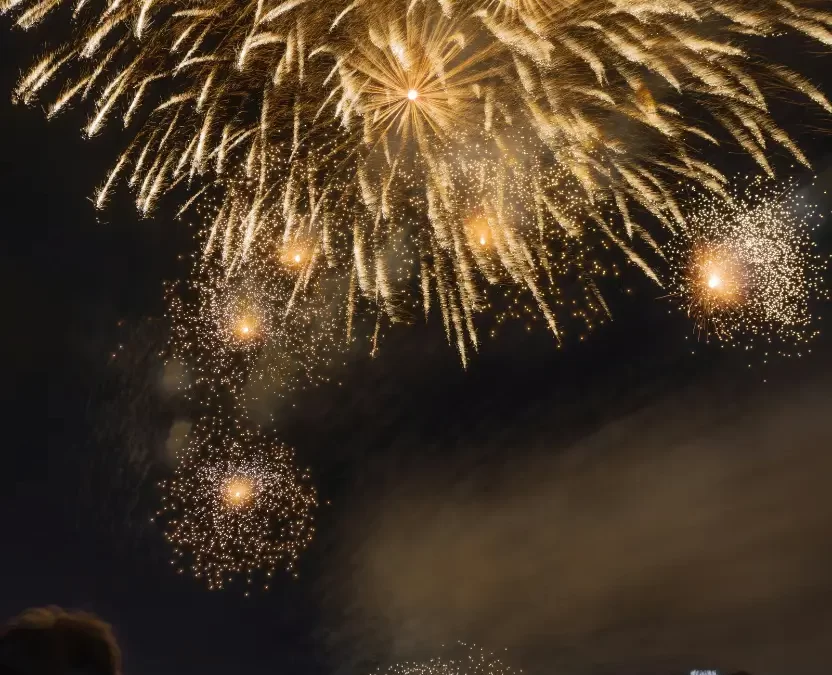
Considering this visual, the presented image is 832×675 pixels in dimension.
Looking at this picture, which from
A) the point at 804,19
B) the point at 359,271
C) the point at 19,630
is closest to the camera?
the point at 19,630

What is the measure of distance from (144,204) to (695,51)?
942 cm

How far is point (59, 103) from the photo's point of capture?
11.2m

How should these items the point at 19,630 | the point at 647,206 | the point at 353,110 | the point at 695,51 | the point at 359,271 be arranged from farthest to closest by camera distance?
the point at 359,271 < the point at 647,206 < the point at 353,110 < the point at 695,51 < the point at 19,630

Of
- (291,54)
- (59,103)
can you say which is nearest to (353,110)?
(291,54)

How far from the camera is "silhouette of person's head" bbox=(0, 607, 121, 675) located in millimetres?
2500

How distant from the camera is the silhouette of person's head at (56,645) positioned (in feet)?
8.20

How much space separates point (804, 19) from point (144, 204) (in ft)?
35.6

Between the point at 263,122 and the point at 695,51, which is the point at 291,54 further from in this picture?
the point at 695,51

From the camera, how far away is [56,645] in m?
2.56

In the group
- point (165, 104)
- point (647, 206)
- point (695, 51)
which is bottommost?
point (647, 206)

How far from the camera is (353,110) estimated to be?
39.1 ft

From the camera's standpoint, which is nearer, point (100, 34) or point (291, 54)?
point (100, 34)

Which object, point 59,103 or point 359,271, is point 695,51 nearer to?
point 359,271

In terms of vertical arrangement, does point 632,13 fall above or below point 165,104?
below
